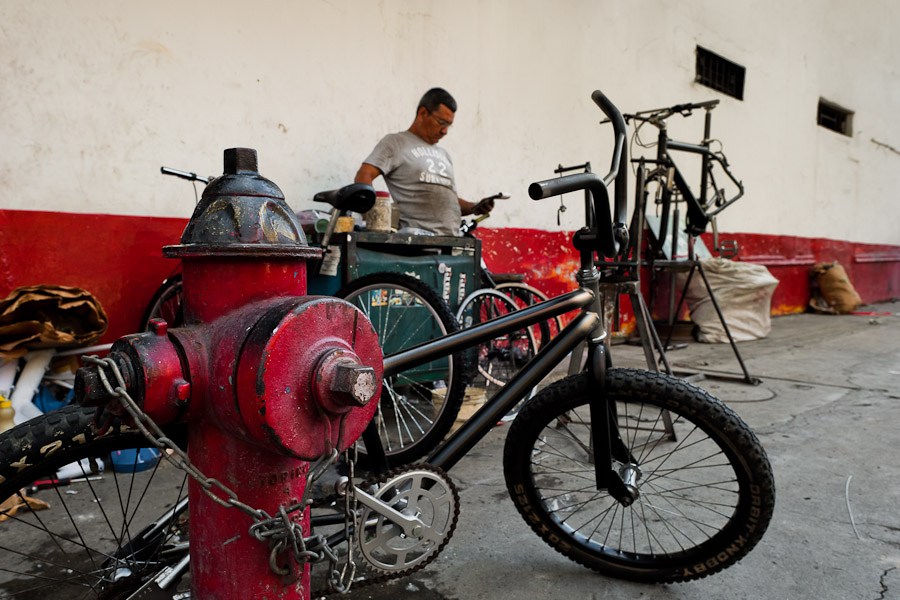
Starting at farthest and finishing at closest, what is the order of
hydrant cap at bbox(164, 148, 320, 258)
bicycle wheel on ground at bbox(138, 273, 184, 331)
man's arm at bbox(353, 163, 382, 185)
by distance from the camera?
man's arm at bbox(353, 163, 382, 185) < bicycle wheel on ground at bbox(138, 273, 184, 331) < hydrant cap at bbox(164, 148, 320, 258)

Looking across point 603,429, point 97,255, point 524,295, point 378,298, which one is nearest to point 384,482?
point 603,429

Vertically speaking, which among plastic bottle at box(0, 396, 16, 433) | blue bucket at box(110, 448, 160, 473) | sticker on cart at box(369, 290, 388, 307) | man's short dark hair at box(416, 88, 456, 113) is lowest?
blue bucket at box(110, 448, 160, 473)

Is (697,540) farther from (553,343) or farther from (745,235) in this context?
(745,235)

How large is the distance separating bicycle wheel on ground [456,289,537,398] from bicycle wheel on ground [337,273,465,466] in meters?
0.51

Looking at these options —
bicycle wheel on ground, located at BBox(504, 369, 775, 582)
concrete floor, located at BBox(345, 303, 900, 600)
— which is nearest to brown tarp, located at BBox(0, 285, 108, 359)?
concrete floor, located at BBox(345, 303, 900, 600)

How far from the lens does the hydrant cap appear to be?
3.17 ft

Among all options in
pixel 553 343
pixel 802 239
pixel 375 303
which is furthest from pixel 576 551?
pixel 802 239


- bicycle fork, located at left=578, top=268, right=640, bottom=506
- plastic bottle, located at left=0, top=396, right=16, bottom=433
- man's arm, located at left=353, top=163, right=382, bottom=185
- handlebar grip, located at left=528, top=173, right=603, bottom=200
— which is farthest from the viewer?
man's arm, located at left=353, top=163, right=382, bottom=185

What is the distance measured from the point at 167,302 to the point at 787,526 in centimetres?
280

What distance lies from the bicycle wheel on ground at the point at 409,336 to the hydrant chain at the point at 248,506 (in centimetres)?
125

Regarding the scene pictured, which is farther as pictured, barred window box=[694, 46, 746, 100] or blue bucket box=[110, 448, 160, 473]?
barred window box=[694, 46, 746, 100]

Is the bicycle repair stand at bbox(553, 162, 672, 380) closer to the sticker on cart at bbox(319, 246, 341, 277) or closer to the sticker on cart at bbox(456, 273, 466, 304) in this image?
the sticker on cart at bbox(456, 273, 466, 304)

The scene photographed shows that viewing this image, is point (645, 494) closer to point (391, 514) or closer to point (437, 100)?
point (391, 514)

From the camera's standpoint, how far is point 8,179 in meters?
2.58
